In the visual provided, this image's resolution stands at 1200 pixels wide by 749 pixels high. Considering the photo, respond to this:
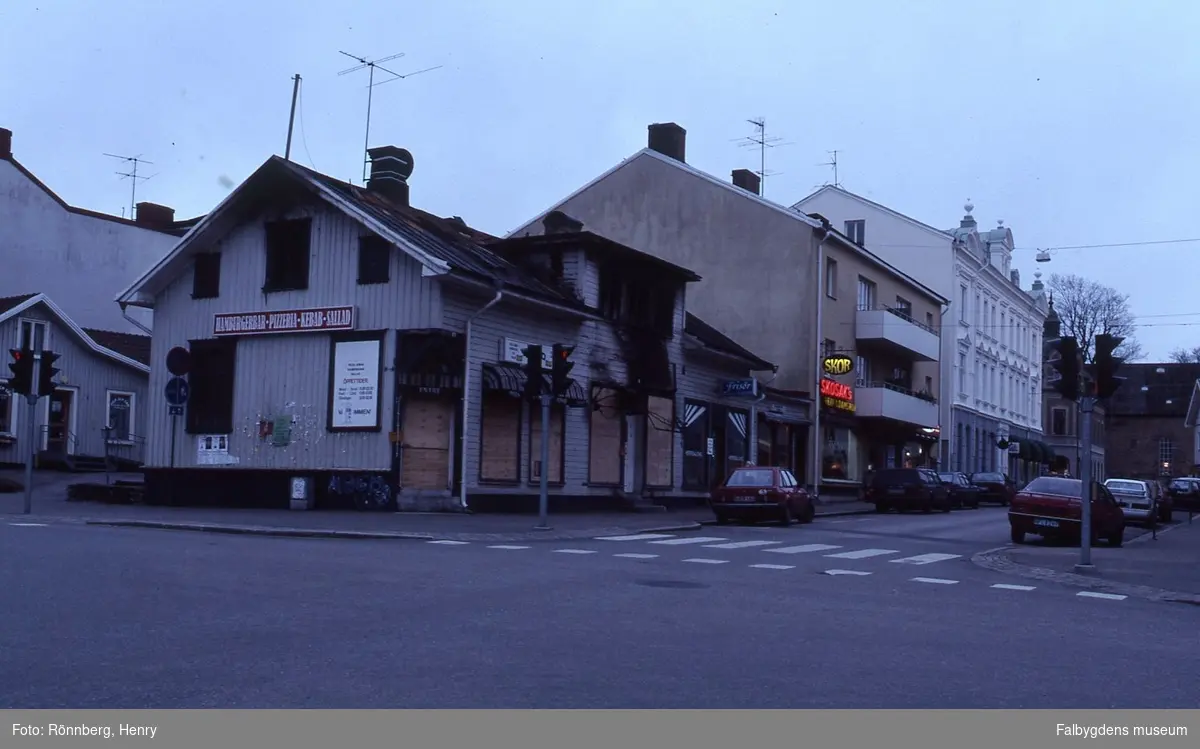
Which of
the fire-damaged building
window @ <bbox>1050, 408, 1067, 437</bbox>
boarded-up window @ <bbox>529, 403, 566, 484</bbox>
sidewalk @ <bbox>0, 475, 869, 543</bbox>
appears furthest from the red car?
window @ <bbox>1050, 408, 1067, 437</bbox>

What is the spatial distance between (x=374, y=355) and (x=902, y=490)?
65.2ft

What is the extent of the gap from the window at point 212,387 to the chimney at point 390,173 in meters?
6.75

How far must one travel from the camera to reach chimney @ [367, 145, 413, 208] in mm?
34969

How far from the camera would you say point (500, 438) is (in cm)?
2986

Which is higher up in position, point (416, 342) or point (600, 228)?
point (600, 228)

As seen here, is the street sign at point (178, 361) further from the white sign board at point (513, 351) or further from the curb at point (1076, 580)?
the curb at point (1076, 580)

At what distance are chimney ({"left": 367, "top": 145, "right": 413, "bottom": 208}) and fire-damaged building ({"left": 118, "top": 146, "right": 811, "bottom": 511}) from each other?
8 cm

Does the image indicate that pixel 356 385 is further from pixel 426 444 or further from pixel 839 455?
pixel 839 455

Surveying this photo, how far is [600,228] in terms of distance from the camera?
1858 inches

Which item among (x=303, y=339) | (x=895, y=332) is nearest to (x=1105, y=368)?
(x=303, y=339)

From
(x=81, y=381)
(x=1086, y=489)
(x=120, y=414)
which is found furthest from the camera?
(x=120, y=414)
